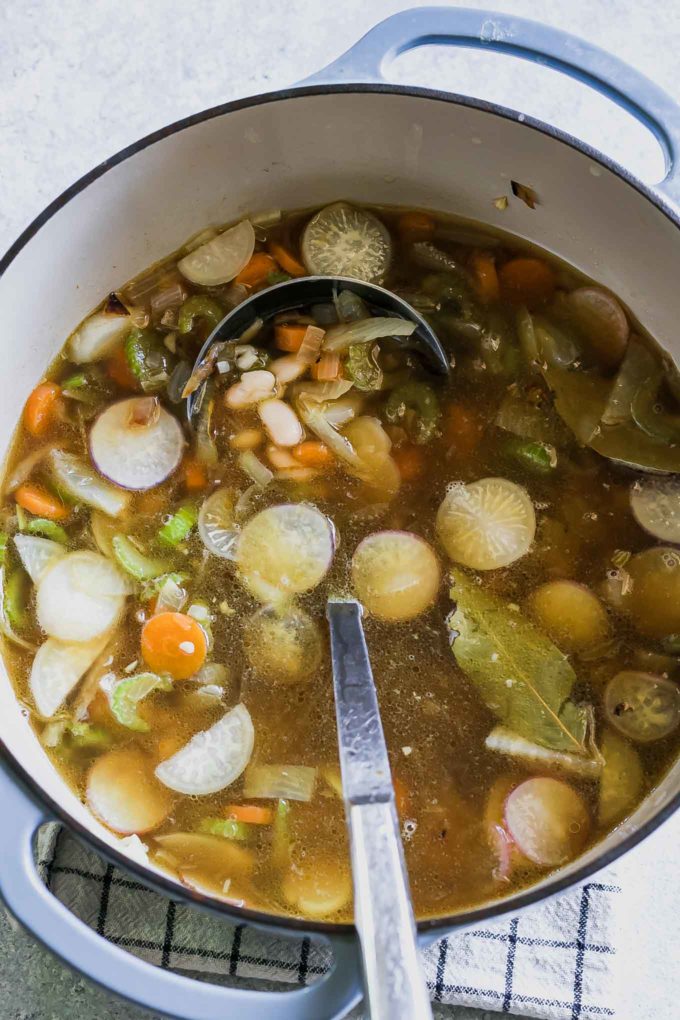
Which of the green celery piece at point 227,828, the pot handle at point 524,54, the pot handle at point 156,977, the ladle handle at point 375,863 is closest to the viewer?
the ladle handle at point 375,863

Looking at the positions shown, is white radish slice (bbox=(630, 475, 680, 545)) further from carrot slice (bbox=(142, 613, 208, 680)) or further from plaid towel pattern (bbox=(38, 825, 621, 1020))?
carrot slice (bbox=(142, 613, 208, 680))

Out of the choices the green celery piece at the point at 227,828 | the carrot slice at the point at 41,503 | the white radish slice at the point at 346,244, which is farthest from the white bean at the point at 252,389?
the green celery piece at the point at 227,828

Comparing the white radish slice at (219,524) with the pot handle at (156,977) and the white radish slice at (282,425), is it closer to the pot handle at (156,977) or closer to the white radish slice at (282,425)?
the white radish slice at (282,425)

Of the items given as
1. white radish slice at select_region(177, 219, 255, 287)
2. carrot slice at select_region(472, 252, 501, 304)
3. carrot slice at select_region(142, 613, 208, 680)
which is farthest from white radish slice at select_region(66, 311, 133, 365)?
carrot slice at select_region(472, 252, 501, 304)

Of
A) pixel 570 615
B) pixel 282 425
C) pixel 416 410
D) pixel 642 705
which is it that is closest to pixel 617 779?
pixel 642 705

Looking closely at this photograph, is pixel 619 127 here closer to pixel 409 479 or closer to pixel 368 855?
pixel 409 479

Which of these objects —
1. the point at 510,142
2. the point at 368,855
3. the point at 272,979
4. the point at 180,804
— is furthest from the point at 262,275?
the point at 272,979
